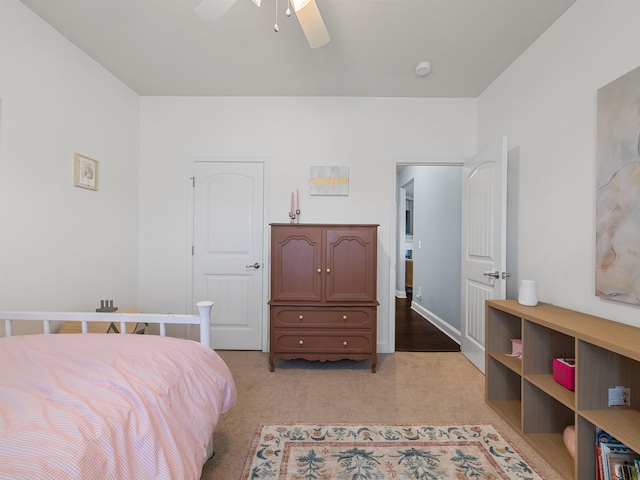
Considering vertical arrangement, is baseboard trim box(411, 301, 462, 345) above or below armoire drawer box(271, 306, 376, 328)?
below

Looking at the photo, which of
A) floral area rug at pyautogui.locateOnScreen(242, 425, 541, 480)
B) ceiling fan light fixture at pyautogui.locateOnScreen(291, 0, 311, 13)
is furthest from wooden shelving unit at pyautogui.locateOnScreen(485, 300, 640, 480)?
ceiling fan light fixture at pyautogui.locateOnScreen(291, 0, 311, 13)

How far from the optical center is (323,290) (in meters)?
2.57

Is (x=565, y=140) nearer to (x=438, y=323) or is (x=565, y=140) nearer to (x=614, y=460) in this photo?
(x=614, y=460)

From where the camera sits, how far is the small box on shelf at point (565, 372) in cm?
156

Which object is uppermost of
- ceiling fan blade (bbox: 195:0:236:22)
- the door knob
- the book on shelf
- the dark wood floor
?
ceiling fan blade (bbox: 195:0:236:22)

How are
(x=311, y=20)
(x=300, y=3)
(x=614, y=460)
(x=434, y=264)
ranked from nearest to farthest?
1. (x=614, y=460)
2. (x=300, y=3)
3. (x=311, y=20)
4. (x=434, y=264)

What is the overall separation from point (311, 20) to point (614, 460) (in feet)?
8.41

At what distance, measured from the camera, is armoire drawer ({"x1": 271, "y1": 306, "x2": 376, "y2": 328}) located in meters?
2.57

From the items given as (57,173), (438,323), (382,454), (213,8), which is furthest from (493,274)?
(57,173)

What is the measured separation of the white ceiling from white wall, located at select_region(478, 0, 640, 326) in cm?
25

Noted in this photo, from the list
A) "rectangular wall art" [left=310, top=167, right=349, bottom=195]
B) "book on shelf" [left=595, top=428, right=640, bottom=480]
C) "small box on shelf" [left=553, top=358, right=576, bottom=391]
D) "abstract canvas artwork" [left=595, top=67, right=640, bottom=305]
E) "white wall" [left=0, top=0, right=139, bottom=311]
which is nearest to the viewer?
"book on shelf" [left=595, top=428, right=640, bottom=480]

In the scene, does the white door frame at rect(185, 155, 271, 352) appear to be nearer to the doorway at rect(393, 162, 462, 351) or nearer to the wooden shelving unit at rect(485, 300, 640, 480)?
the doorway at rect(393, 162, 462, 351)

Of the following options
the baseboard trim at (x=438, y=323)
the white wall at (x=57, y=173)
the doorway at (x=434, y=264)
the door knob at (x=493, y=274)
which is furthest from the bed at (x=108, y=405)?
the baseboard trim at (x=438, y=323)

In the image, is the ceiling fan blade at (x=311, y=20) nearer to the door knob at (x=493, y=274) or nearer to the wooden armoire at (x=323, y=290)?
the wooden armoire at (x=323, y=290)
